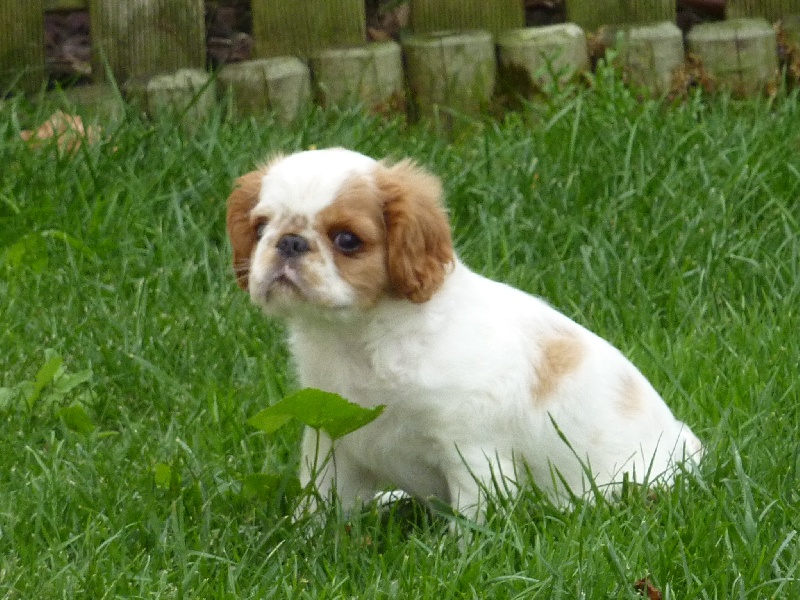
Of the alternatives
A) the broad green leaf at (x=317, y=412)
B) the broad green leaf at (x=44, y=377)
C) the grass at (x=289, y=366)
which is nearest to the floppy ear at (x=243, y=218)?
the broad green leaf at (x=317, y=412)

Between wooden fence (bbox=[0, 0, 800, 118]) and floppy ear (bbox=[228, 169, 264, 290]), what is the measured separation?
2.54 m

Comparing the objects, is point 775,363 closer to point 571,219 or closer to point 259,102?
point 571,219

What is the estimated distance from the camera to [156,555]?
117 inches

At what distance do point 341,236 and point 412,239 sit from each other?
16 cm

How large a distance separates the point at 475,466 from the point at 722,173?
2.39m

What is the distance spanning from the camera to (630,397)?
3268mm

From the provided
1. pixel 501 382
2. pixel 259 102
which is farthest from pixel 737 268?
pixel 259 102

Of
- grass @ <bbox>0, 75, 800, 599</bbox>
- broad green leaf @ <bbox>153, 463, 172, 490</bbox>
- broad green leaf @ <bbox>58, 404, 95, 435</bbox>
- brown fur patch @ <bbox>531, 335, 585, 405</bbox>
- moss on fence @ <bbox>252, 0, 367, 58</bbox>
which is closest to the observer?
grass @ <bbox>0, 75, 800, 599</bbox>

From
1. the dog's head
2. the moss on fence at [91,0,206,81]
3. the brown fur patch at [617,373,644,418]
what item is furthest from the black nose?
the moss on fence at [91,0,206,81]

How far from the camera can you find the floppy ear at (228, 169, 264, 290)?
10.3 ft

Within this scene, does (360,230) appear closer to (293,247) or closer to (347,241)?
(347,241)

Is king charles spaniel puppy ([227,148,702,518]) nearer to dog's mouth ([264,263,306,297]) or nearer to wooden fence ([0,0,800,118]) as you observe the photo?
dog's mouth ([264,263,306,297])

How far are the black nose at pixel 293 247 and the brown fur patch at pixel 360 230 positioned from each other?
0.04 metres

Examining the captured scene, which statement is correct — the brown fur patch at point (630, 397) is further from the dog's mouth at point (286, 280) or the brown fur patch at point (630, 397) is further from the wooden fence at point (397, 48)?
the wooden fence at point (397, 48)
